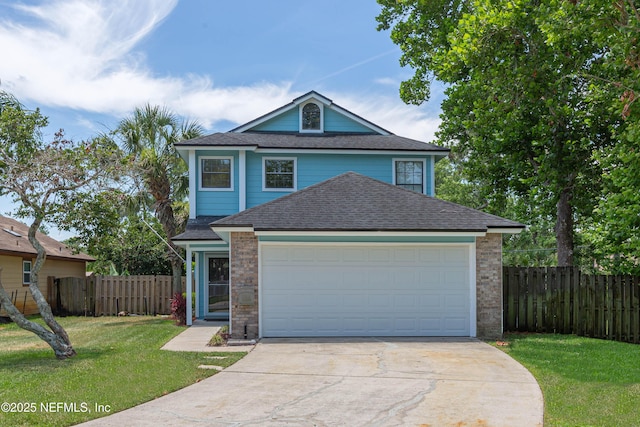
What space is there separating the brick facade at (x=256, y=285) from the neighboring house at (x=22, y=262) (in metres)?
7.84

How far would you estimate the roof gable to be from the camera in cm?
2003

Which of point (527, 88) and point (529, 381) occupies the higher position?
point (527, 88)

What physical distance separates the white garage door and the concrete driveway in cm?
180

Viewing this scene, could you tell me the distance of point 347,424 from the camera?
21.2ft

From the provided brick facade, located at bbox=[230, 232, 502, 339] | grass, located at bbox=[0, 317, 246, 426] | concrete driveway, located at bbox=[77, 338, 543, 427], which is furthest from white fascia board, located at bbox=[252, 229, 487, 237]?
grass, located at bbox=[0, 317, 246, 426]

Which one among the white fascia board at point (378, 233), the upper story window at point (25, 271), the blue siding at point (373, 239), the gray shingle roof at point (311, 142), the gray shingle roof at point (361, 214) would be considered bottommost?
the upper story window at point (25, 271)

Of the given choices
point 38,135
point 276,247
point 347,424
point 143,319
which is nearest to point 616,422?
point 347,424

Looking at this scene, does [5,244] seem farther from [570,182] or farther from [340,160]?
[570,182]

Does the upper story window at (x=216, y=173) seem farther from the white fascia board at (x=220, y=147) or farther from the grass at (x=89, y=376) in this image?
the grass at (x=89, y=376)

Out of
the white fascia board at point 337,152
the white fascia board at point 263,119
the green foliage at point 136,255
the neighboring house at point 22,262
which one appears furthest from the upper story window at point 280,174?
the green foliage at point 136,255

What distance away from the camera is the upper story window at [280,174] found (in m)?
19.1

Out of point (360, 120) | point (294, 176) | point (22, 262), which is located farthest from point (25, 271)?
point (360, 120)

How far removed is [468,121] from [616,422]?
12470mm

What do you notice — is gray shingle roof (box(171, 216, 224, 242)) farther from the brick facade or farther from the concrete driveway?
the concrete driveway
